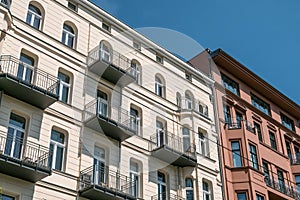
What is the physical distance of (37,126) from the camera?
16.7 metres

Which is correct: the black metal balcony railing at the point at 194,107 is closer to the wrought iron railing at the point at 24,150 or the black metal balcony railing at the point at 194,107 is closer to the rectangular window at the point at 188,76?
the rectangular window at the point at 188,76

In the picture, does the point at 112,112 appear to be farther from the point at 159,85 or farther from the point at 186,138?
the point at 186,138

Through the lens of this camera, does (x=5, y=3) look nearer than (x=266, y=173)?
Yes

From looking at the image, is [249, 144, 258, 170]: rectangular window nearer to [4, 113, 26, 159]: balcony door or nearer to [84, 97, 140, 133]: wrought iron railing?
[84, 97, 140, 133]: wrought iron railing

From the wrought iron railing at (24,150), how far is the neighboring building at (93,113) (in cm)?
4

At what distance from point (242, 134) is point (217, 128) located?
5.19 feet

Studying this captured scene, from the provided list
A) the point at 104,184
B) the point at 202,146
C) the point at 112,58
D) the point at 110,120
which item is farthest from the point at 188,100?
the point at 104,184

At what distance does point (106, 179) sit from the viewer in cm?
1803

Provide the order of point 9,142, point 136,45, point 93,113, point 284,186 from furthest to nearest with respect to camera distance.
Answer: point 284,186 < point 136,45 < point 93,113 < point 9,142

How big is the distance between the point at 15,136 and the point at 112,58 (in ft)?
23.0

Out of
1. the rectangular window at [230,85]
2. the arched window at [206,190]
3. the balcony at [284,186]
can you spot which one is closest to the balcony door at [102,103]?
the arched window at [206,190]

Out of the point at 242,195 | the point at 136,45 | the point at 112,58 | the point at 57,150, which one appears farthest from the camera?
the point at 242,195

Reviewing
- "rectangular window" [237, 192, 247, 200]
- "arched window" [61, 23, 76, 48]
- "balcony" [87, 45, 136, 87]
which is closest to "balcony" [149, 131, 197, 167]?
"balcony" [87, 45, 136, 87]

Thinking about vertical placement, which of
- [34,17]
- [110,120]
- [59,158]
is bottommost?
[59,158]
